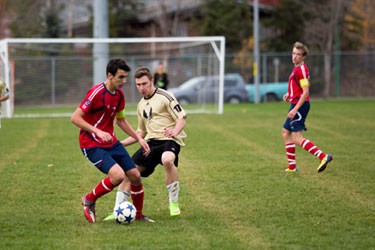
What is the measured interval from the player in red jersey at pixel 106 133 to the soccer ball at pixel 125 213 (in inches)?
9.3

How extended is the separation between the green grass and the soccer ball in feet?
0.38

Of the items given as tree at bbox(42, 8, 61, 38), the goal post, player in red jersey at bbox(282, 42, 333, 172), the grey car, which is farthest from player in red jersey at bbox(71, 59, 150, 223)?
tree at bbox(42, 8, 61, 38)

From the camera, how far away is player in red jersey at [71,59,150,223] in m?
6.75

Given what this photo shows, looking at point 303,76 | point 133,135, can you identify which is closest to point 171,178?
point 133,135

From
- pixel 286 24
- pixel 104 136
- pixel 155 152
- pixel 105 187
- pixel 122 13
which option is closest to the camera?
pixel 104 136

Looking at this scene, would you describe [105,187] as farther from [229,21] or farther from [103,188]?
[229,21]

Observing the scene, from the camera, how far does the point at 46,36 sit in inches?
1533

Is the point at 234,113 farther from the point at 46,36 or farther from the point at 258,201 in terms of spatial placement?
the point at 46,36

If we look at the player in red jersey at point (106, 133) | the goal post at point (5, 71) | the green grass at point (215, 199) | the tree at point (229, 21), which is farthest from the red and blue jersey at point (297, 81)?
the tree at point (229, 21)

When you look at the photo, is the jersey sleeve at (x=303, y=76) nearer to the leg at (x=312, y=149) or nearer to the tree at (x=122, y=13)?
the leg at (x=312, y=149)

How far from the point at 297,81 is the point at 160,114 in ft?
11.5

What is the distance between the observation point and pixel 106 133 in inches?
263

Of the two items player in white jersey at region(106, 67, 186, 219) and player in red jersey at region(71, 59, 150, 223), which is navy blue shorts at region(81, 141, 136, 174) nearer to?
player in red jersey at region(71, 59, 150, 223)

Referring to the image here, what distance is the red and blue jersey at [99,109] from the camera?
681 centimetres
